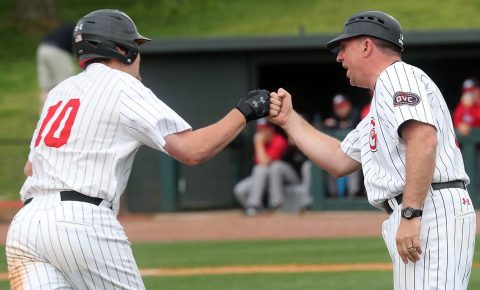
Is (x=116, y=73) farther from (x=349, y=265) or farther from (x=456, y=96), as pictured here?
(x=456, y=96)

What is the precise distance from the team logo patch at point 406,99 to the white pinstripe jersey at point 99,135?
916mm

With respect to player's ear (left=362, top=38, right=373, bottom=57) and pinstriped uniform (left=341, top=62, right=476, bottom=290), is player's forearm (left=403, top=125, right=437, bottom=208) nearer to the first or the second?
pinstriped uniform (left=341, top=62, right=476, bottom=290)

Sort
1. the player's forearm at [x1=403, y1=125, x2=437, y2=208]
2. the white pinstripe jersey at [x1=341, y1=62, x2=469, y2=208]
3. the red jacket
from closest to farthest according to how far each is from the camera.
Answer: the player's forearm at [x1=403, y1=125, x2=437, y2=208]
the white pinstripe jersey at [x1=341, y1=62, x2=469, y2=208]
the red jacket

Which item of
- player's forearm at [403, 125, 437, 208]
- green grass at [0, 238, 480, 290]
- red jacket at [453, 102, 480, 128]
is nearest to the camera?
player's forearm at [403, 125, 437, 208]

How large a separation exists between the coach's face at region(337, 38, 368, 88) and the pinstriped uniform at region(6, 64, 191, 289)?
803 mm

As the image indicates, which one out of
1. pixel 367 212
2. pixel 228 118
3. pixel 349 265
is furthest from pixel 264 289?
pixel 367 212

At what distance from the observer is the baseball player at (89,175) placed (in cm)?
457

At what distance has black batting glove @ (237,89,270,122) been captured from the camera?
16.3 feet

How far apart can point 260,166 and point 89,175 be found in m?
11.3

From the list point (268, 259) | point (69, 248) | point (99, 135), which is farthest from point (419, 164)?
point (268, 259)

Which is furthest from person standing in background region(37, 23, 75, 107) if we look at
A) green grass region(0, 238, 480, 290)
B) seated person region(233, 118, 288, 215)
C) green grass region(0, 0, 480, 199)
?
green grass region(0, 0, 480, 199)

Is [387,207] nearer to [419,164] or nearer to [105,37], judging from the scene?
[419,164]

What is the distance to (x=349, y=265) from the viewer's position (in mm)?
10242

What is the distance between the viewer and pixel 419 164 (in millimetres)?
4398
